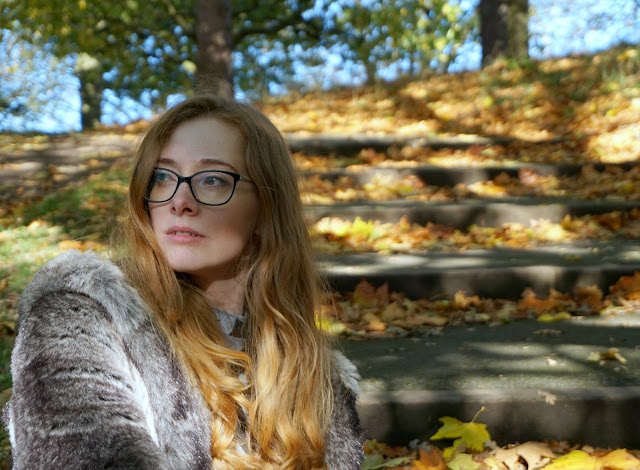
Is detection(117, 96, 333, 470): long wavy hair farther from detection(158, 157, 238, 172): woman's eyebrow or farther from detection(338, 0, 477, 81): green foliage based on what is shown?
detection(338, 0, 477, 81): green foliage

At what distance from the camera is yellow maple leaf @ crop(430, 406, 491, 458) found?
8.05 ft

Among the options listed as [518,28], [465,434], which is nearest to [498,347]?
[465,434]

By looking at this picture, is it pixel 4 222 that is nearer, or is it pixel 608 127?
pixel 4 222

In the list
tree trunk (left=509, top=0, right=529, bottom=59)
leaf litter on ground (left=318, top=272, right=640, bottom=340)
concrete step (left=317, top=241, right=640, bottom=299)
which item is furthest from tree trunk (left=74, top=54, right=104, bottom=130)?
leaf litter on ground (left=318, top=272, right=640, bottom=340)

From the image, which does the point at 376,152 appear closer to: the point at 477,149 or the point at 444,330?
the point at 477,149

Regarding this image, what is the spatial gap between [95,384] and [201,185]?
58 centimetres

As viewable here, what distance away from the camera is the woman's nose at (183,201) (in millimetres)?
1636

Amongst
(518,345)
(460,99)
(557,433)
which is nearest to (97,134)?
(460,99)

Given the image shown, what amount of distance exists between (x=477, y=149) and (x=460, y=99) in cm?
187

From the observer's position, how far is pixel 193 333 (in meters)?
1.59

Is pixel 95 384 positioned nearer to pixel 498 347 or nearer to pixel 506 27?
pixel 498 347

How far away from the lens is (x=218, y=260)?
5.60ft

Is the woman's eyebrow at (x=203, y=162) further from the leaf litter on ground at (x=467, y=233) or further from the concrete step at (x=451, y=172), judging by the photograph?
the concrete step at (x=451, y=172)

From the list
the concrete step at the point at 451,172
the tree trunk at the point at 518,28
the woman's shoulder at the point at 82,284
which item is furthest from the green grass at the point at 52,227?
the tree trunk at the point at 518,28
